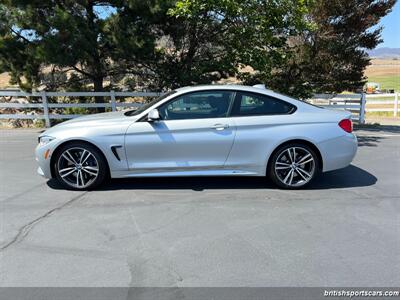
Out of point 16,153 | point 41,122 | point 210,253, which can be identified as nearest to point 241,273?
point 210,253

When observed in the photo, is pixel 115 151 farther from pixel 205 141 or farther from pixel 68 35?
pixel 68 35

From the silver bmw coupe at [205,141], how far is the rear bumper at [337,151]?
0.01 m

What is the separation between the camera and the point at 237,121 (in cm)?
562

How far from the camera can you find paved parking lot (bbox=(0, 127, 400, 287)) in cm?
338

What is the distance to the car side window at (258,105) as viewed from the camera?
18.7 ft

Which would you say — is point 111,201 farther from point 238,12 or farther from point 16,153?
point 238,12

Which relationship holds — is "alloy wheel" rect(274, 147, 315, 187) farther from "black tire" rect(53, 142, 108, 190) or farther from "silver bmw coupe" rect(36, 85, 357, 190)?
"black tire" rect(53, 142, 108, 190)

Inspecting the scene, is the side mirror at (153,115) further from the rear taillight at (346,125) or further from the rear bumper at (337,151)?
the rear taillight at (346,125)

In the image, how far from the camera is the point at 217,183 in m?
6.08

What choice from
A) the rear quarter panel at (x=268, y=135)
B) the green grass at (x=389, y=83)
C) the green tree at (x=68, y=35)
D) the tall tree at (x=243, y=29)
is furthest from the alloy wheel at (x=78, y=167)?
the green grass at (x=389, y=83)

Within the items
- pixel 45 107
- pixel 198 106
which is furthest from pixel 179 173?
pixel 45 107

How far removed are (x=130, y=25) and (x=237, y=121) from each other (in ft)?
25.1

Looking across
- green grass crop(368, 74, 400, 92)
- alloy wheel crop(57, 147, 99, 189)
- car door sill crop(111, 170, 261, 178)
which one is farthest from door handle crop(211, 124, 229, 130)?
green grass crop(368, 74, 400, 92)

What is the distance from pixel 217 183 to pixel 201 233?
6.36 ft
